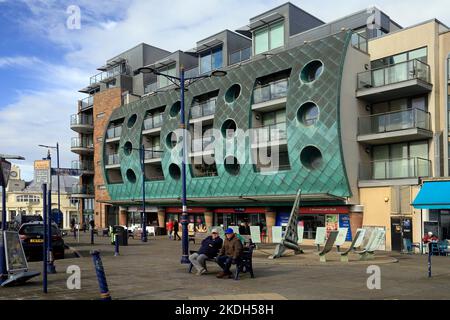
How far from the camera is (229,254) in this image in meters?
13.5

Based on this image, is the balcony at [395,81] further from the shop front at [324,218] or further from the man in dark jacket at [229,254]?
the man in dark jacket at [229,254]

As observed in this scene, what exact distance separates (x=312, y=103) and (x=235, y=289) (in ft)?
67.7

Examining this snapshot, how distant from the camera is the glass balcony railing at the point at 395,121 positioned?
2662 cm

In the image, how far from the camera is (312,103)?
3022 cm

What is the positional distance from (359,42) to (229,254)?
68.6 ft

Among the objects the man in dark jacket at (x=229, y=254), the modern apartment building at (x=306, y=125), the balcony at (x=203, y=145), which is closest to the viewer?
the man in dark jacket at (x=229, y=254)

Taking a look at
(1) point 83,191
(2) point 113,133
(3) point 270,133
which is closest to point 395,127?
(3) point 270,133

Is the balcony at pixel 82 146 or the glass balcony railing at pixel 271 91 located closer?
the glass balcony railing at pixel 271 91

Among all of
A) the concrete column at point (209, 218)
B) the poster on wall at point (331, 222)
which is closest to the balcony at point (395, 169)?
the poster on wall at point (331, 222)

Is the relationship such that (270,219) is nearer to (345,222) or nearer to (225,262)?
(345,222)

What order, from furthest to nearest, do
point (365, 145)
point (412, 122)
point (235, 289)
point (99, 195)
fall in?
point (99, 195)
point (365, 145)
point (412, 122)
point (235, 289)

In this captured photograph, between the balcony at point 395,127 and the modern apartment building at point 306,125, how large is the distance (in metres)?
0.07
